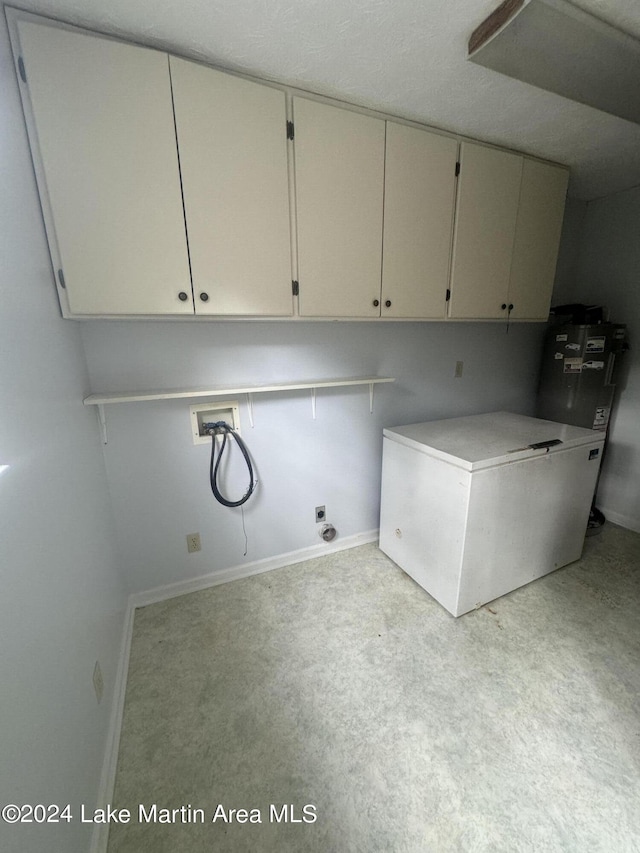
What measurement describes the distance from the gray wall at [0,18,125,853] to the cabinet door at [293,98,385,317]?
3.10 feet

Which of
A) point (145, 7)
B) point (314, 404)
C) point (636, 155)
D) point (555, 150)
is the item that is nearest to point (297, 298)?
point (314, 404)

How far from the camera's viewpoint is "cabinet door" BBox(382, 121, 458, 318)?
5.11 feet

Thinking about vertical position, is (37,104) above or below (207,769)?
above

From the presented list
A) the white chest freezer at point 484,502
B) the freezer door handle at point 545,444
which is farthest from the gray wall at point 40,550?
the freezer door handle at point 545,444

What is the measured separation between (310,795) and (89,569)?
105 cm

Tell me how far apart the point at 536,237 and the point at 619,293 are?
39.4 inches

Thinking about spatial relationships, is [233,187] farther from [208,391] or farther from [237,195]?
[208,391]

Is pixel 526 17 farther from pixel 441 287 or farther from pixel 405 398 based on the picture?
pixel 405 398

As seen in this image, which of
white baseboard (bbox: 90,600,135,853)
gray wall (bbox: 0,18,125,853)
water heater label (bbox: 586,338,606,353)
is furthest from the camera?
water heater label (bbox: 586,338,606,353)

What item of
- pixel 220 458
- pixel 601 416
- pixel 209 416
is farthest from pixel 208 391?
pixel 601 416

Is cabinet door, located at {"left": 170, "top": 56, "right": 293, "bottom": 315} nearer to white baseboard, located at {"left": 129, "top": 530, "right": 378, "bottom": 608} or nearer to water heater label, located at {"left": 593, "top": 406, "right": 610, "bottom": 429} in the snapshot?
white baseboard, located at {"left": 129, "top": 530, "right": 378, "bottom": 608}

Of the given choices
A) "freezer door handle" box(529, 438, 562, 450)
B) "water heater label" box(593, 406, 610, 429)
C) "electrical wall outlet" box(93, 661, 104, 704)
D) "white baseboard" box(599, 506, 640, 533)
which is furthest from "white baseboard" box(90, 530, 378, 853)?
"white baseboard" box(599, 506, 640, 533)

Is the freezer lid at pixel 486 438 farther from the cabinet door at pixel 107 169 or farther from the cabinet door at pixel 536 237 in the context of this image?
the cabinet door at pixel 107 169

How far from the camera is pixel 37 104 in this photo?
1031mm
